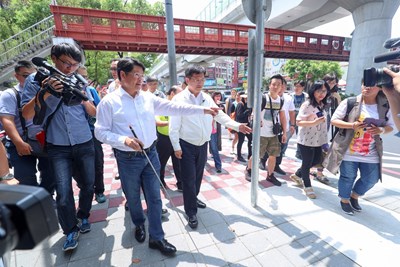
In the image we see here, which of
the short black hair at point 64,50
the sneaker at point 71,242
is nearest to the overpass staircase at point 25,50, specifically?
the short black hair at point 64,50

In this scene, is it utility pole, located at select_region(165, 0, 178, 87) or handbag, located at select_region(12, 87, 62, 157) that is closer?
handbag, located at select_region(12, 87, 62, 157)

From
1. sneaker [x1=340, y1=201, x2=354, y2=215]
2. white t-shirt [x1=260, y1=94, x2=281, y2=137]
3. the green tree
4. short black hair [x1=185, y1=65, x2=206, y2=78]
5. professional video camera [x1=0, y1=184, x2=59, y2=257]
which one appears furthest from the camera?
the green tree

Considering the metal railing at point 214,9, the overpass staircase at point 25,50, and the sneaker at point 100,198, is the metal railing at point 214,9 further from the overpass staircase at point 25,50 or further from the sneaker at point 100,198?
the sneaker at point 100,198

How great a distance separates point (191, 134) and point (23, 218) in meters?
1.87

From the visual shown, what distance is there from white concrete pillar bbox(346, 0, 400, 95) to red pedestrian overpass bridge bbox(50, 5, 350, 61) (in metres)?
5.39

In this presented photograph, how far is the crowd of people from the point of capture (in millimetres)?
1844

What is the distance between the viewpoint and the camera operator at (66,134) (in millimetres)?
1829

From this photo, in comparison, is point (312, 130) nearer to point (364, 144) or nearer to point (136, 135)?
point (364, 144)

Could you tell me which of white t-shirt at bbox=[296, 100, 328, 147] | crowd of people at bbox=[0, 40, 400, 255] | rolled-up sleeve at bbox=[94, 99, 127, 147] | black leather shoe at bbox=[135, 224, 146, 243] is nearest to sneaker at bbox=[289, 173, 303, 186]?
crowd of people at bbox=[0, 40, 400, 255]

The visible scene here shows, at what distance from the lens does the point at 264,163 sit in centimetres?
433

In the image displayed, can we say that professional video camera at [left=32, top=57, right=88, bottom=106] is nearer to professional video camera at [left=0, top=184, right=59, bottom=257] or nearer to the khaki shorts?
professional video camera at [left=0, top=184, right=59, bottom=257]

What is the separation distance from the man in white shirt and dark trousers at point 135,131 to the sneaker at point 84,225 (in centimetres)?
64

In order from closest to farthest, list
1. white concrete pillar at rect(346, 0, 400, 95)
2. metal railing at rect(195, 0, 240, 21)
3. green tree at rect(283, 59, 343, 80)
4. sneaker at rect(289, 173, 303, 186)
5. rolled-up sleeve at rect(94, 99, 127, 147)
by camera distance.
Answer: rolled-up sleeve at rect(94, 99, 127, 147) → sneaker at rect(289, 173, 303, 186) → white concrete pillar at rect(346, 0, 400, 95) → metal railing at rect(195, 0, 240, 21) → green tree at rect(283, 59, 343, 80)

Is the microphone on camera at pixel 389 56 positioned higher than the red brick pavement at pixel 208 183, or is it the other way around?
the microphone on camera at pixel 389 56
